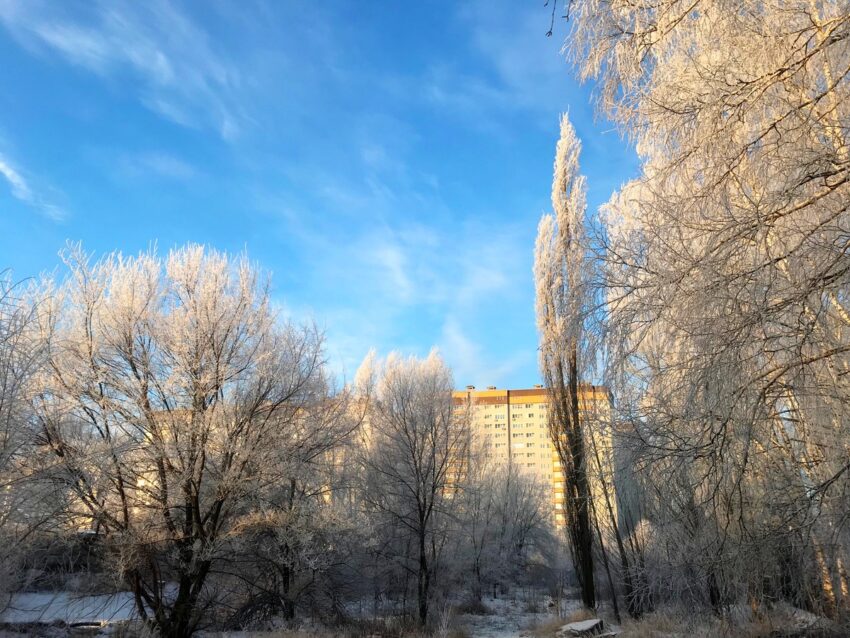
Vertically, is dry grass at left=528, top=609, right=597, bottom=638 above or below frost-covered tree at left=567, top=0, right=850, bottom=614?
below

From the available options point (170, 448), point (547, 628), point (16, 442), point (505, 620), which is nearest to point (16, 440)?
point (16, 442)

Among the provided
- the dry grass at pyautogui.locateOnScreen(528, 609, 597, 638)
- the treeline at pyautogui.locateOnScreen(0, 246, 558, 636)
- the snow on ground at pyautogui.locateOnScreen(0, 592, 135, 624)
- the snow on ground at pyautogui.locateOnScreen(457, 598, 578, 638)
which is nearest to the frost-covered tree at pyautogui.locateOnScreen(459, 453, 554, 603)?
the snow on ground at pyautogui.locateOnScreen(457, 598, 578, 638)

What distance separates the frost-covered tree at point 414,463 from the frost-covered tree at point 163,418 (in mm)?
7106

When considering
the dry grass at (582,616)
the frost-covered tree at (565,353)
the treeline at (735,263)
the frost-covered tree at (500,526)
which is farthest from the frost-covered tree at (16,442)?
the frost-covered tree at (500,526)

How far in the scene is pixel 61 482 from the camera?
344 inches

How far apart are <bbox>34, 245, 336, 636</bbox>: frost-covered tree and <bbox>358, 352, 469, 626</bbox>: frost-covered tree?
7.11 m

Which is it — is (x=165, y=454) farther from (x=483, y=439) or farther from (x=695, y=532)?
(x=483, y=439)

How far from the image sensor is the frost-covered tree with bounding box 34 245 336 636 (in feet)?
30.5

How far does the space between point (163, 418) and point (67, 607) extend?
419cm

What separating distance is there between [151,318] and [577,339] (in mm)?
8727

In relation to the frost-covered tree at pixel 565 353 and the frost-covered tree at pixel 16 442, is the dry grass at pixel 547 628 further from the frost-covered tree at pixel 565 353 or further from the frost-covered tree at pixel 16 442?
the frost-covered tree at pixel 16 442

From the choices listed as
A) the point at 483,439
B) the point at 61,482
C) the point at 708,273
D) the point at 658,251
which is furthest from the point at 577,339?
the point at 483,439

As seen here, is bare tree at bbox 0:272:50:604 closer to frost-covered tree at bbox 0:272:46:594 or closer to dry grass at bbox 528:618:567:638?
frost-covered tree at bbox 0:272:46:594

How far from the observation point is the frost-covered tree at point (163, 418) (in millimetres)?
9297
